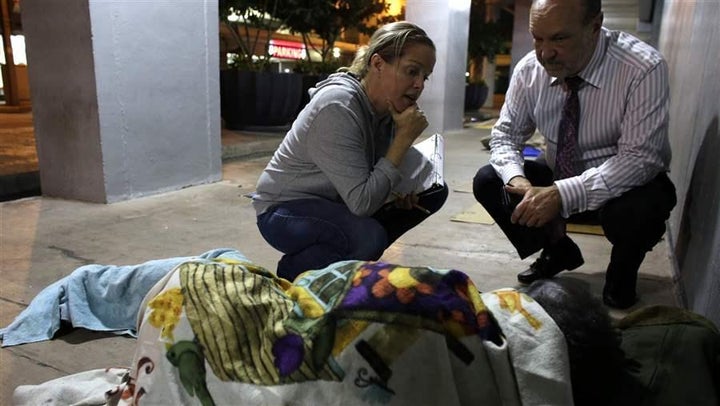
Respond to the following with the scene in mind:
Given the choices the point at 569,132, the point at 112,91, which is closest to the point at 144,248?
the point at 112,91

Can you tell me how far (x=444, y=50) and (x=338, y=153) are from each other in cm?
691

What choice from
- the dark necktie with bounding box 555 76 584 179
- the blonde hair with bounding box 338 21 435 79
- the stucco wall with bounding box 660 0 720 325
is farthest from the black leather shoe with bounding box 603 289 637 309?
the blonde hair with bounding box 338 21 435 79

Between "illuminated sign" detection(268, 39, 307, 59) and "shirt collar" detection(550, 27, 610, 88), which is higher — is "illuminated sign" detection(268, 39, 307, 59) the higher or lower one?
the higher one

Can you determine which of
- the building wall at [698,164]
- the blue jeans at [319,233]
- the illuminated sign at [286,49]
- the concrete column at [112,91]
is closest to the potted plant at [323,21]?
the concrete column at [112,91]

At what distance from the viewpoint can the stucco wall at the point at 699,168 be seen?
1716mm

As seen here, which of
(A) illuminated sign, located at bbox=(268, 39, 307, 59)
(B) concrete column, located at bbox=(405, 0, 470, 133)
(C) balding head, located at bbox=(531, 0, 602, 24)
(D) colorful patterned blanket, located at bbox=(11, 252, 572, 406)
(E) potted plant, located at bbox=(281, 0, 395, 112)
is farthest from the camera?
(A) illuminated sign, located at bbox=(268, 39, 307, 59)

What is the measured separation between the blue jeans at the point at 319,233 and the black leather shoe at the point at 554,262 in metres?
0.76

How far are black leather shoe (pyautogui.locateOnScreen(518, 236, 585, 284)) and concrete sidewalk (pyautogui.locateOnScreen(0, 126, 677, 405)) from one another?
0.07m

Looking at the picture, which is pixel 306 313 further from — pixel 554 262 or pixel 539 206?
pixel 554 262

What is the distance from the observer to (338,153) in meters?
1.74

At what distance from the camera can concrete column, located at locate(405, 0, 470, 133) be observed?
8.12m

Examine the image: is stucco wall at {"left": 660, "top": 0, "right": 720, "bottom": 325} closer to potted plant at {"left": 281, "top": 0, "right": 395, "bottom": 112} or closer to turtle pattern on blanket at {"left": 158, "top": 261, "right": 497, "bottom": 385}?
turtle pattern on blanket at {"left": 158, "top": 261, "right": 497, "bottom": 385}

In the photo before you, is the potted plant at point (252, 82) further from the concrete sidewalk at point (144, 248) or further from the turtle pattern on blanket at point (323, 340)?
the turtle pattern on blanket at point (323, 340)

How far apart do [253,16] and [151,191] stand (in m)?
3.87
